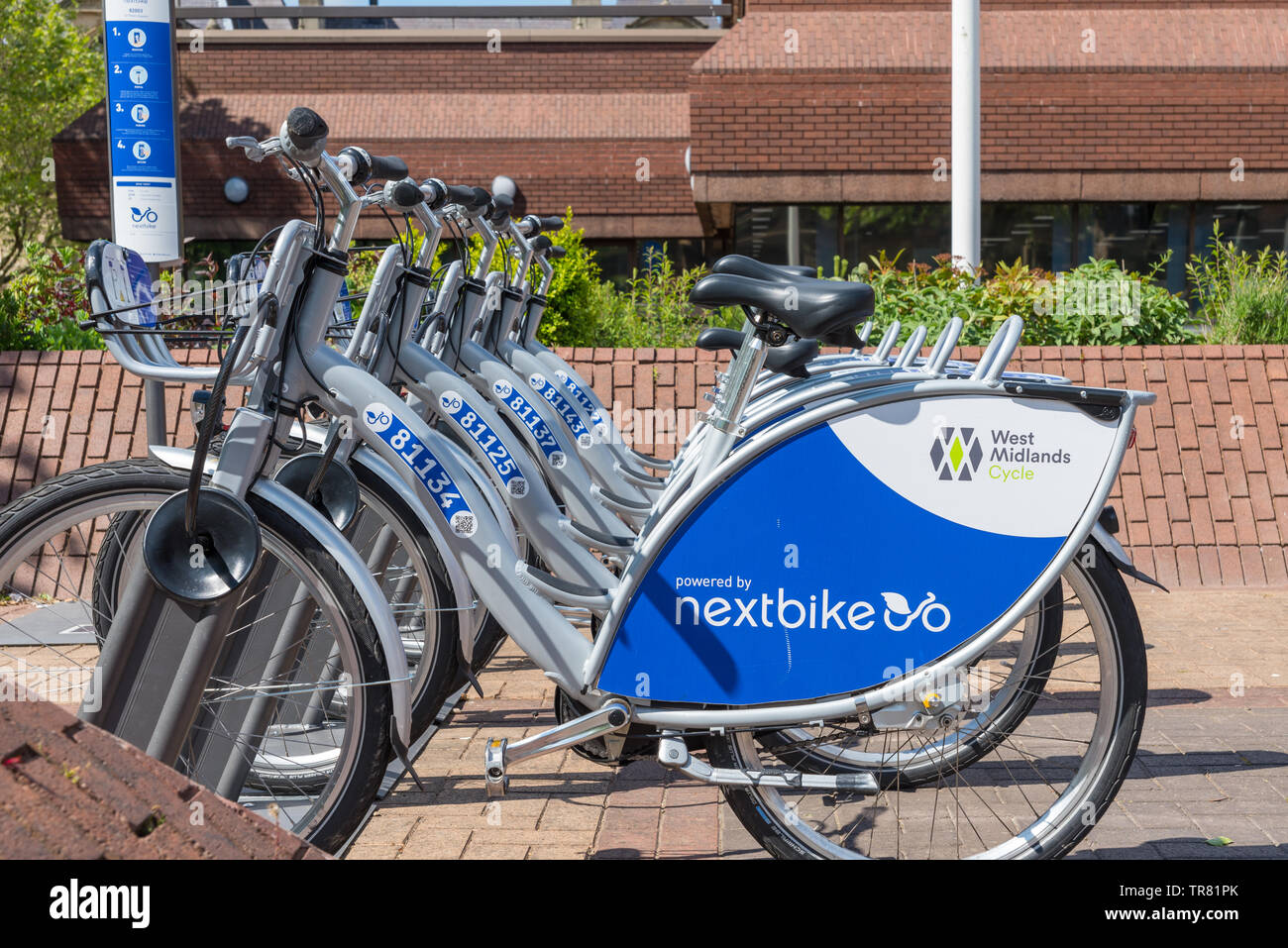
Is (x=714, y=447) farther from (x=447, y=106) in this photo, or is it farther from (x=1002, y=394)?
(x=447, y=106)

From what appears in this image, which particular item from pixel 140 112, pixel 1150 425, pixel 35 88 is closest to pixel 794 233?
pixel 1150 425

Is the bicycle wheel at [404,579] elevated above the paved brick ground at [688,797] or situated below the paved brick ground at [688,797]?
above

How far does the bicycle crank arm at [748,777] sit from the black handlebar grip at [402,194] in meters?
1.47

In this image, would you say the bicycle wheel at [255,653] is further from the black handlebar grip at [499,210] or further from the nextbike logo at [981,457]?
the black handlebar grip at [499,210]

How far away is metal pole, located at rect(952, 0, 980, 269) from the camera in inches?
364

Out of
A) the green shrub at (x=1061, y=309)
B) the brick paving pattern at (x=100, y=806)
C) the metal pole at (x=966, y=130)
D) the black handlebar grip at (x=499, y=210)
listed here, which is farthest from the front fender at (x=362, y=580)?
the metal pole at (x=966, y=130)

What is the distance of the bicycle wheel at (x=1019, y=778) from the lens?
9.34 feet

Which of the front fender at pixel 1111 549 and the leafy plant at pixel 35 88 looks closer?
the front fender at pixel 1111 549

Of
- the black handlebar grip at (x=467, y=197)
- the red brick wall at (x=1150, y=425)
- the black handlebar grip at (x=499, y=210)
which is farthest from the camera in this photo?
the red brick wall at (x=1150, y=425)

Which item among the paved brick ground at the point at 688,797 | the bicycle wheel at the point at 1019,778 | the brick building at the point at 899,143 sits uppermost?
the brick building at the point at 899,143

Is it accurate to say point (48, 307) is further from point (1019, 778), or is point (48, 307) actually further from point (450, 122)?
point (450, 122)

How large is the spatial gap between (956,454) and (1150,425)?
4.40 meters

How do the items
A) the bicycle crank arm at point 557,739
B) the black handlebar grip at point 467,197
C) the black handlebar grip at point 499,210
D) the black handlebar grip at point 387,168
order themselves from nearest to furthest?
the bicycle crank arm at point 557,739
the black handlebar grip at point 387,168
the black handlebar grip at point 467,197
the black handlebar grip at point 499,210
